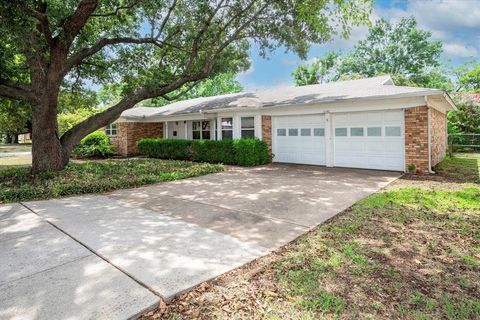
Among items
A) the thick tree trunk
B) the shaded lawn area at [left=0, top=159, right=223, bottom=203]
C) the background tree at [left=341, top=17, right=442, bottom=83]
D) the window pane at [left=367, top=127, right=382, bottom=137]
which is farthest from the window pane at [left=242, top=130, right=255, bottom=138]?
the background tree at [left=341, top=17, right=442, bottom=83]

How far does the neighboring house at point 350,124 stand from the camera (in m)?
10.2

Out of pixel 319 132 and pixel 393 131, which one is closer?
pixel 393 131

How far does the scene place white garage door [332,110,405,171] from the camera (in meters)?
10.7

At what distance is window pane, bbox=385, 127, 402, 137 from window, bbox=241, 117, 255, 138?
6.18m

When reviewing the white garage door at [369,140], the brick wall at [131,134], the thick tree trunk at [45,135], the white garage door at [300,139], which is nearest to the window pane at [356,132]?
the white garage door at [369,140]

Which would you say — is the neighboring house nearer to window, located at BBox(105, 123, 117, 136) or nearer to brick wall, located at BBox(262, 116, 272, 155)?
brick wall, located at BBox(262, 116, 272, 155)

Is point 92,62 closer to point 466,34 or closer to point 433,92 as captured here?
point 433,92

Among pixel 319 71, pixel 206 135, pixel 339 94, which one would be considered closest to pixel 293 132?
pixel 339 94

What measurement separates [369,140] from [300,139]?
3.08 m

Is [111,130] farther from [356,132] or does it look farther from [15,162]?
[356,132]

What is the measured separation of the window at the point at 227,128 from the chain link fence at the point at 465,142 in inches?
571

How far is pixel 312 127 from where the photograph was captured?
12984 millimetres

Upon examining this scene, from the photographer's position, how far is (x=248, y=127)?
15.0 metres

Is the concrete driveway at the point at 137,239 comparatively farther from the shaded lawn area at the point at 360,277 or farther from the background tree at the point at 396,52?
the background tree at the point at 396,52
